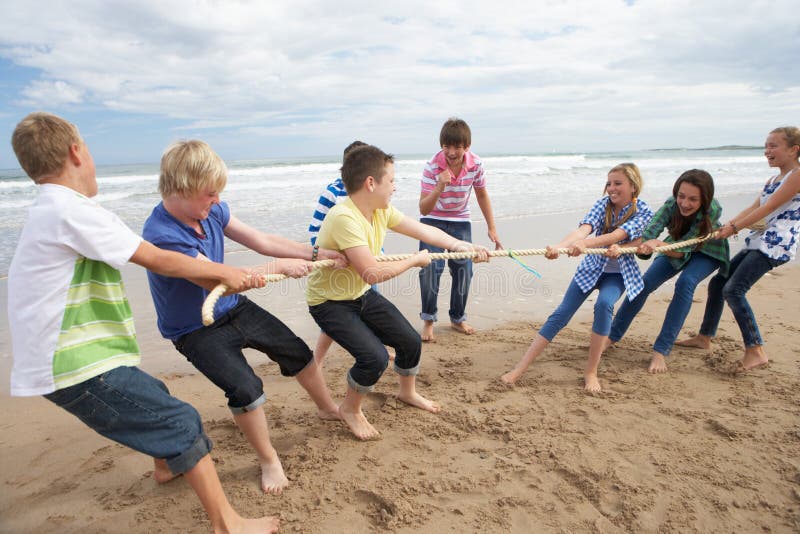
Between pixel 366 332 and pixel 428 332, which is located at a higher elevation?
pixel 366 332

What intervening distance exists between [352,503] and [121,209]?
12.0 m

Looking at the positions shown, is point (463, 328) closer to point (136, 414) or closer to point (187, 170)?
point (187, 170)

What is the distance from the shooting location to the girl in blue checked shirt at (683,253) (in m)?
3.81

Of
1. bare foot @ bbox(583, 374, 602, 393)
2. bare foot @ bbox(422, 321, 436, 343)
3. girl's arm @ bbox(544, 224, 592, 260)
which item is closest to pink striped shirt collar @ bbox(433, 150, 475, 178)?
girl's arm @ bbox(544, 224, 592, 260)

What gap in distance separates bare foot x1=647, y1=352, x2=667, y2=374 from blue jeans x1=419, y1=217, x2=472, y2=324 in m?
1.64

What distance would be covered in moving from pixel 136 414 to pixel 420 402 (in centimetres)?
177

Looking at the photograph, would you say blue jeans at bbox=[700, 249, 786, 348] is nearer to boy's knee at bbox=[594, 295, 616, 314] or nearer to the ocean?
boy's knee at bbox=[594, 295, 616, 314]

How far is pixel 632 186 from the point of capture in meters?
3.67

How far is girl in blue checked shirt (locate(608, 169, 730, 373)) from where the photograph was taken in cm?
381

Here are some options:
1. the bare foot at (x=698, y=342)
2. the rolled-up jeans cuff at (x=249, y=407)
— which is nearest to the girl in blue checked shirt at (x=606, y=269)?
the bare foot at (x=698, y=342)

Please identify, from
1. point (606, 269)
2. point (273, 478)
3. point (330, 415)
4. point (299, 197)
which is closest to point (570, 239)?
point (606, 269)

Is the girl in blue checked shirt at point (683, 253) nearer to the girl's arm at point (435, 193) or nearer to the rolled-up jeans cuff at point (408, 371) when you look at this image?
the girl's arm at point (435, 193)

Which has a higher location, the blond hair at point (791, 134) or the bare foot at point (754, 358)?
the blond hair at point (791, 134)

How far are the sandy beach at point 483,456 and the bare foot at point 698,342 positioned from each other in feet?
0.40
